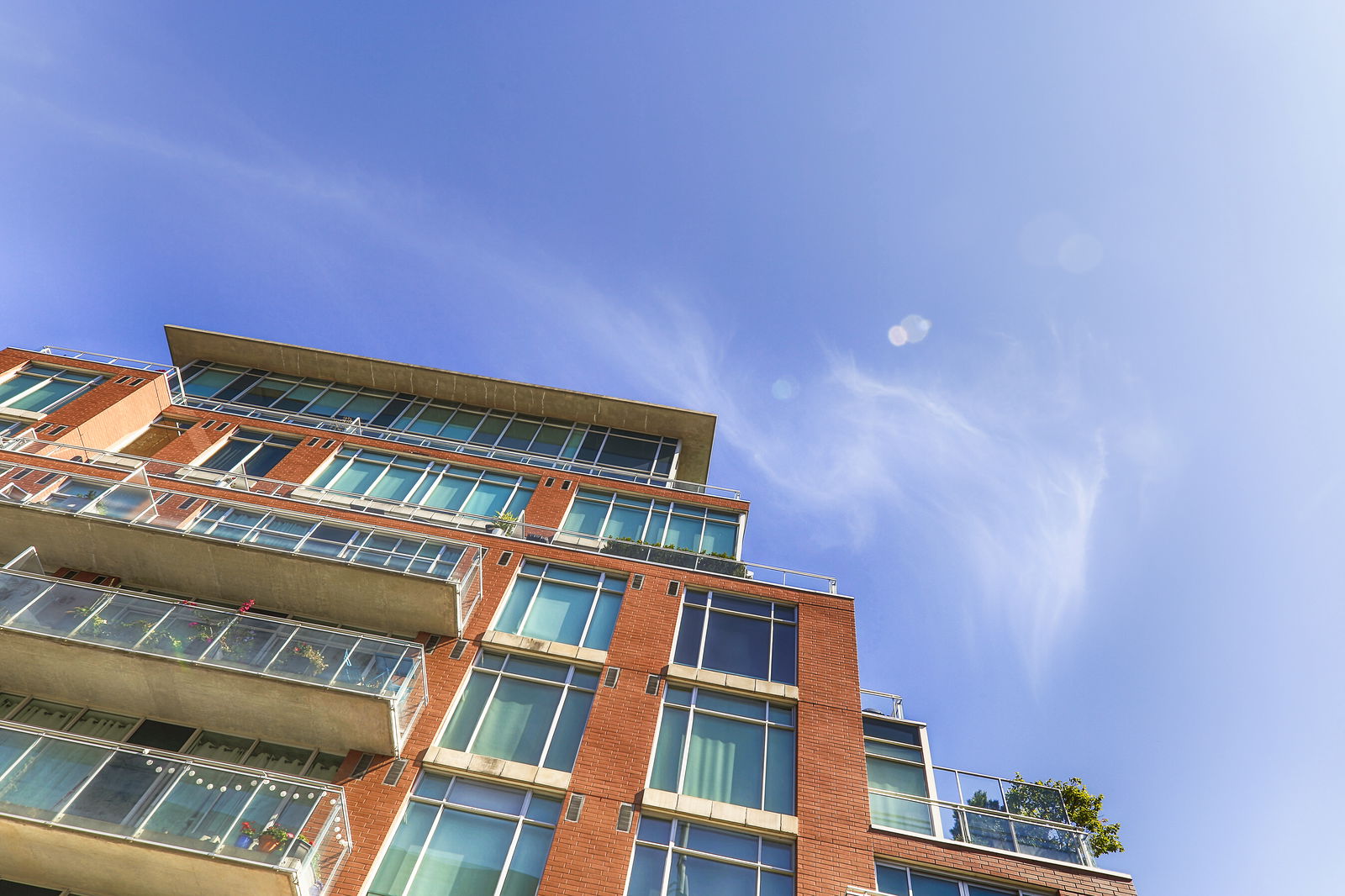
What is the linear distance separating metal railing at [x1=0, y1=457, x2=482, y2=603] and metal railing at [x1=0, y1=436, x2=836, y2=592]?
2.60 m

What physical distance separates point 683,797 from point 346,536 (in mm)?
10276

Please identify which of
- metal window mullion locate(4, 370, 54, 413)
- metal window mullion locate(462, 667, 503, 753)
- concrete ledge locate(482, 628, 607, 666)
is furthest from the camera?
metal window mullion locate(4, 370, 54, 413)

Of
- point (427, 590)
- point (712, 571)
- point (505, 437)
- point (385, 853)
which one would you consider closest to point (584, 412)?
point (505, 437)

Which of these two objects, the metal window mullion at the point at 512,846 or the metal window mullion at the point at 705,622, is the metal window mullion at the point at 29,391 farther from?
the metal window mullion at the point at 705,622

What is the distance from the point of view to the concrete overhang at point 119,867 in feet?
36.7

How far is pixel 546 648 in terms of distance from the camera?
17438 mm

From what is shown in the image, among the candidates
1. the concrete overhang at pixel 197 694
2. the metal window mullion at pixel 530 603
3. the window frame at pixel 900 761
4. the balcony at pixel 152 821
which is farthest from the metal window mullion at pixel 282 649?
the window frame at pixel 900 761

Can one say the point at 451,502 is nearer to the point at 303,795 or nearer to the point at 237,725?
the point at 237,725

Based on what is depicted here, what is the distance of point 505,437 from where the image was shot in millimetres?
28531

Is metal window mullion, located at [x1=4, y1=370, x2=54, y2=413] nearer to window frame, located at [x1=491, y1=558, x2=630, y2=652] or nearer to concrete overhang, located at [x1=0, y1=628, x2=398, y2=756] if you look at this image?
concrete overhang, located at [x1=0, y1=628, x2=398, y2=756]

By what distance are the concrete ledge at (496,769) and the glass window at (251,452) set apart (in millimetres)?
13847

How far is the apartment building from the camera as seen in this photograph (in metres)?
11.9

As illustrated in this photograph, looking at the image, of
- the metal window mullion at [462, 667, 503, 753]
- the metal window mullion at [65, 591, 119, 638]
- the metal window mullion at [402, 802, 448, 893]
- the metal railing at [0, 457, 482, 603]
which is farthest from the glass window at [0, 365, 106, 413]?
the metal window mullion at [402, 802, 448, 893]

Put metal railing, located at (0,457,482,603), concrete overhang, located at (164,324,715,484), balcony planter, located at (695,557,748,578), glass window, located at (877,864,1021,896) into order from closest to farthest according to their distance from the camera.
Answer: glass window, located at (877,864,1021,896) < metal railing, located at (0,457,482,603) < balcony planter, located at (695,557,748,578) < concrete overhang, located at (164,324,715,484)
